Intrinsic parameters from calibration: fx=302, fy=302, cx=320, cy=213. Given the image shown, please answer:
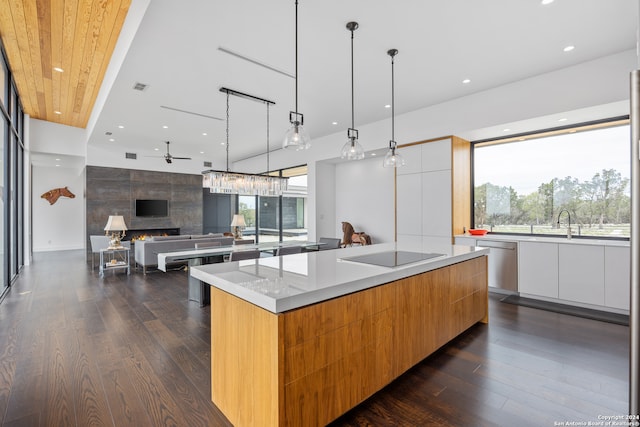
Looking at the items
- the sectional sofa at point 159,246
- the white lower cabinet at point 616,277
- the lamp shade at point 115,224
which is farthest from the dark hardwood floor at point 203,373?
the lamp shade at point 115,224

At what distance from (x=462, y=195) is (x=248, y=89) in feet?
12.5

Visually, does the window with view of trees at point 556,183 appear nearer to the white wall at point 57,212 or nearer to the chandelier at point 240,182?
the chandelier at point 240,182

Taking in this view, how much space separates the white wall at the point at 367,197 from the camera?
255 inches

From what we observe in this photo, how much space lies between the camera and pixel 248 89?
4.33 m

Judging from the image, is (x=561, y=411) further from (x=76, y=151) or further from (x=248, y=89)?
(x=76, y=151)

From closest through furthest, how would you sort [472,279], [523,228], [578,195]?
[472,279]
[578,195]
[523,228]

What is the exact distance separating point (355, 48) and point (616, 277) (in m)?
4.00

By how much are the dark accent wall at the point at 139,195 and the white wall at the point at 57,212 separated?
2.19 meters

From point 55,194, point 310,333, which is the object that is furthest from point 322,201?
point 55,194

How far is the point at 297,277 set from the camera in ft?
6.01

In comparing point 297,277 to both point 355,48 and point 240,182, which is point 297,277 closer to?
point 355,48

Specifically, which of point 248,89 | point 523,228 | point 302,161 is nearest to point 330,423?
point 248,89

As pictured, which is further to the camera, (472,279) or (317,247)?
(317,247)

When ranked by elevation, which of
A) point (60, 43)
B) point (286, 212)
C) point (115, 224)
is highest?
point (60, 43)
